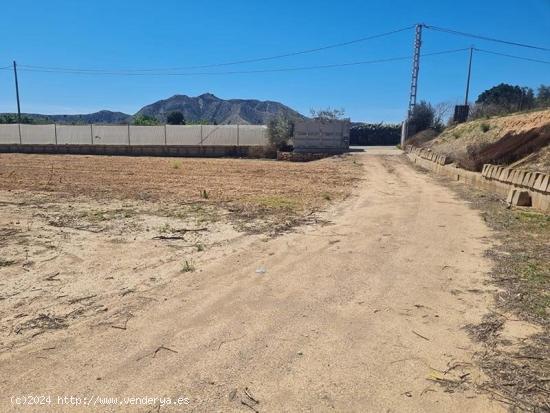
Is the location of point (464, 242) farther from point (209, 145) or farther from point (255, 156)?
point (209, 145)

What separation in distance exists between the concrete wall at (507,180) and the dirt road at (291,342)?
4.44 m

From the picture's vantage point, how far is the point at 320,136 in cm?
3175

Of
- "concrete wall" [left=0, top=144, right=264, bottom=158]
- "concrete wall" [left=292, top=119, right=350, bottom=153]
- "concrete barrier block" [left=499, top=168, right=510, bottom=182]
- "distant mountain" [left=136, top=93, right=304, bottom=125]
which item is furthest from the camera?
"distant mountain" [left=136, top=93, right=304, bottom=125]

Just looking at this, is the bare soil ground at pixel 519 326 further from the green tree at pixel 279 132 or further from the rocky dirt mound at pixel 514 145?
the green tree at pixel 279 132

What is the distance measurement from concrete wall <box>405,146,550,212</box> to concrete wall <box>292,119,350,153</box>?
14173 mm

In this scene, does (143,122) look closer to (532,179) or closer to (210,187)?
(210,187)

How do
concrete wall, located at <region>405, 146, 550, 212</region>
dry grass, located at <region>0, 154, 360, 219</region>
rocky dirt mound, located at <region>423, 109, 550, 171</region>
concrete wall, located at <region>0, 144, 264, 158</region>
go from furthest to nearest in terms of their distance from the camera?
concrete wall, located at <region>0, 144, 264, 158</region> < rocky dirt mound, located at <region>423, 109, 550, 171</region> < dry grass, located at <region>0, 154, 360, 219</region> < concrete wall, located at <region>405, 146, 550, 212</region>

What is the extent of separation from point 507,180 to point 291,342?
32.8ft

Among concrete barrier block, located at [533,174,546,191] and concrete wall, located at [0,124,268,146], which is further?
concrete wall, located at [0,124,268,146]

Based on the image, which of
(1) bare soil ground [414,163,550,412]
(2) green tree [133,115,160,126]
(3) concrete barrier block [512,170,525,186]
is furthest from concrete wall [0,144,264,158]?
(1) bare soil ground [414,163,550,412]

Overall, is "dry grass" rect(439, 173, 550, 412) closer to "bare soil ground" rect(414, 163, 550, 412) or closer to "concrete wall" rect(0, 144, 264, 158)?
"bare soil ground" rect(414, 163, 550, 412)

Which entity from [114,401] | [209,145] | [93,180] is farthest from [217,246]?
[209,145]

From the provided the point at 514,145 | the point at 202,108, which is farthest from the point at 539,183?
the point at 202,108

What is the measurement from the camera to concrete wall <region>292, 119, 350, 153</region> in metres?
31.3
